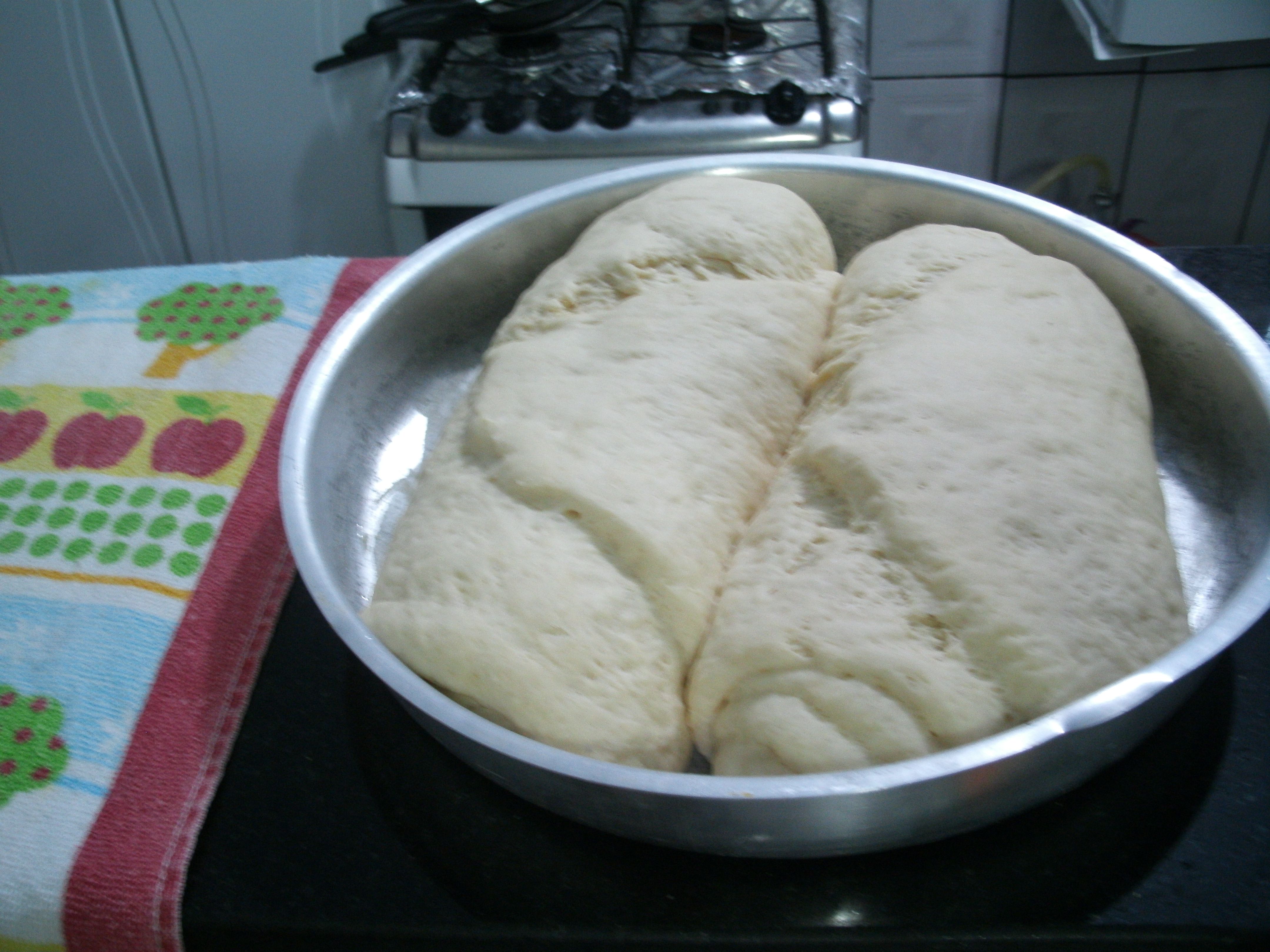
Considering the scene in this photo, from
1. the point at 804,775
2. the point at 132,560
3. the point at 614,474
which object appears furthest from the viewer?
the point at 132,560

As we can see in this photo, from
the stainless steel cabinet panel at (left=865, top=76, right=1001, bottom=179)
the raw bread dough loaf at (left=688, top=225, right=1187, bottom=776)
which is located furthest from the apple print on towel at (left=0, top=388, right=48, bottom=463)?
the stainless steel cabinet panel at (left=865, top=76, right=1001, bottom=179)

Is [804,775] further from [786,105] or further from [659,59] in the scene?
[659,59]

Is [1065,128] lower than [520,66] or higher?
lower

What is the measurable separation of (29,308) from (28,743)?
0.53m

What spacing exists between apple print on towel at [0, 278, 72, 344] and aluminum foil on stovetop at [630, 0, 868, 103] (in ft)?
2.55

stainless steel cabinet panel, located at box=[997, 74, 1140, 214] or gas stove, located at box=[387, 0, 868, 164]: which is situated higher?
gas stove, located at box=[387, 0, 868, 164]

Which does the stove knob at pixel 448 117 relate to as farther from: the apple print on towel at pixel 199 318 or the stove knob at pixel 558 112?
the apple print on towel at pixel 199 318

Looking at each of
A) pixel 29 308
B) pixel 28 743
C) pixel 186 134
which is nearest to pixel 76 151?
pixel 186 134

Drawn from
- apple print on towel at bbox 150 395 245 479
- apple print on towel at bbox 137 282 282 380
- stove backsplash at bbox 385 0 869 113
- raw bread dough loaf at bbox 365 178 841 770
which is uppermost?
stove backsplash at bbox 385 0 869 113

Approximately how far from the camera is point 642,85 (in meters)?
1.33

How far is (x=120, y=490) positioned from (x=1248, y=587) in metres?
0.76

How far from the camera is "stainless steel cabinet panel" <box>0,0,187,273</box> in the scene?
1.54m

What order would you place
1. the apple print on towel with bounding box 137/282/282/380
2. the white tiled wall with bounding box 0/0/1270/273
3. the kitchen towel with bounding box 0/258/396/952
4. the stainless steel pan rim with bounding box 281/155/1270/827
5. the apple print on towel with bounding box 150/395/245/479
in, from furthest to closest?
the white tiled wall with bounding box 0/0/1270/273 < the apple print on towel with bounding box 137/282/282/380 < the apple print on towel with bounding box 150/395/245/479 < the kitchen towel with bounding box 0/258/396/952 < the stainless steel pan rim with bounding box 281/155/1270/827

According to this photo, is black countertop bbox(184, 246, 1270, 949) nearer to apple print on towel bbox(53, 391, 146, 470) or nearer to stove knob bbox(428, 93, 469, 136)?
apple print on towel bbox(53, 391, 146, 470)
